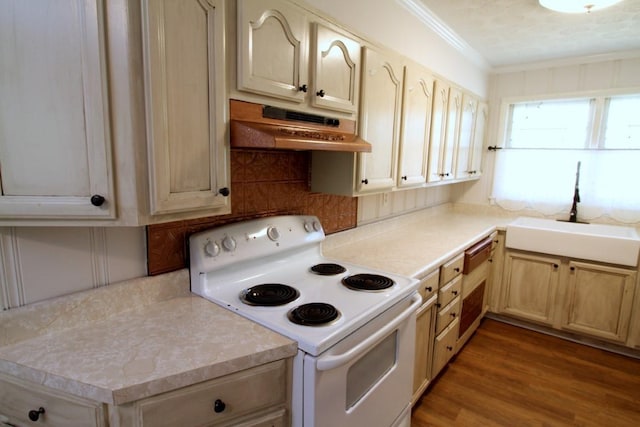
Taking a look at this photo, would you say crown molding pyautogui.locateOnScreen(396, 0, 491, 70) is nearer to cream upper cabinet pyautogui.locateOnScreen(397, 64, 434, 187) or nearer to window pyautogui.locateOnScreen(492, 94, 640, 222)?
cream upper cabinet pyautogui.locateOnScreen(397, 64, 434, 187)

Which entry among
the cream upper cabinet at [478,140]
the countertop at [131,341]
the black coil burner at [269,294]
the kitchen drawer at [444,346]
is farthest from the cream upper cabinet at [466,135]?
the countertop at [131,341]

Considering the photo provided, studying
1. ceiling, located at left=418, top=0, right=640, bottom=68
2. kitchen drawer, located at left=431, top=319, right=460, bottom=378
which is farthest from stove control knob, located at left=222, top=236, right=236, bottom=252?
ceiling, located at left=418, top=0, right=640, bottom=68

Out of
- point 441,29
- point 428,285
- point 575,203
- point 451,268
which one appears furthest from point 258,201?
point 575,203

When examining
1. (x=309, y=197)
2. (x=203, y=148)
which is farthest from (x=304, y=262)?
(x=203, y=148)

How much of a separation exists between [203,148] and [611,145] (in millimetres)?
3483

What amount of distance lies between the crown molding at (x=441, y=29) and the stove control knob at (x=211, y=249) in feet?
5.86

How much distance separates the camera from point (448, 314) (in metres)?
2.12

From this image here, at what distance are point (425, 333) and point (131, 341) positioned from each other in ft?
4.77

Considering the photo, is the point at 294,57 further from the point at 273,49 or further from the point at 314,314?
the point at 314,314

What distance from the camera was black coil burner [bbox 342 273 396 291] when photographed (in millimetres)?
1444

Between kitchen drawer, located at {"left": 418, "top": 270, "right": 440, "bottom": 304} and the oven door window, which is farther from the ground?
kitchen drawer, located at {"left": 418, "top": 270, "right": 440, "bottom": 304}

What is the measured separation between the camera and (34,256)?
103cm

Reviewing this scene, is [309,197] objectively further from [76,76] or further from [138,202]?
[76,76]

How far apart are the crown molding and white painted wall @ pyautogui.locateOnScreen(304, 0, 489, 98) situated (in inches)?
0.9
